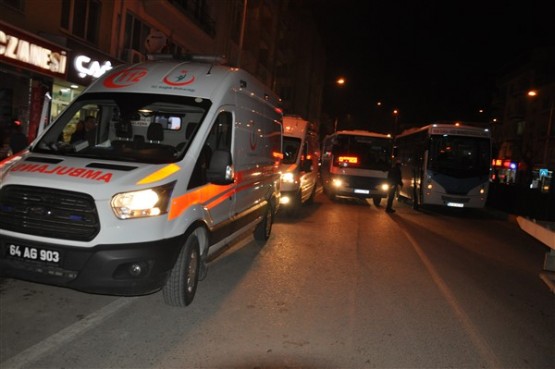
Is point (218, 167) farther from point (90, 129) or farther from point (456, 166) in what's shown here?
point (456, 166)

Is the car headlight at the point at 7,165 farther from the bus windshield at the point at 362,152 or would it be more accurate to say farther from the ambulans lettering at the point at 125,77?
the bus windshield at the point at 362,152

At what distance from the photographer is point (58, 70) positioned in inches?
526

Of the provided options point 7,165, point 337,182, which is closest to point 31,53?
point 7,165

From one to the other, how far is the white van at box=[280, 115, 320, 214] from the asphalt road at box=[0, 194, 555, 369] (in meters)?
4.34

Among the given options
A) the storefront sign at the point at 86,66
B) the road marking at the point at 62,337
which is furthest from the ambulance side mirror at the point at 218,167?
the storefront sign at the point at 86,66

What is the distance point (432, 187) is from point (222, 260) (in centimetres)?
1186

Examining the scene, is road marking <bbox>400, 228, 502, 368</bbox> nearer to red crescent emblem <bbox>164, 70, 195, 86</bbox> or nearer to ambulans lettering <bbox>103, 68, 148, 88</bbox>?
red crescent emblem <bbox>164, 70, 195, 86</bbox>

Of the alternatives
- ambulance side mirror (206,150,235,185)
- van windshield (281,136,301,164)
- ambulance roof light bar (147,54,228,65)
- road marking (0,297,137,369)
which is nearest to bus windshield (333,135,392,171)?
van windshield (281,136,301,164)

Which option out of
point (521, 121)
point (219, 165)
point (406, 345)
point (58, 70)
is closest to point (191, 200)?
point (219, 165)

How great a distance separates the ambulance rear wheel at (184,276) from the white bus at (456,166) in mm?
13752

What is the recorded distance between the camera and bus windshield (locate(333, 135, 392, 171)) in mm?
18125

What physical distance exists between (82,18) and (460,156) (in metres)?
13.7

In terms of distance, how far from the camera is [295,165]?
524 inches

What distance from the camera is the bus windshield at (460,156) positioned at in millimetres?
17531
